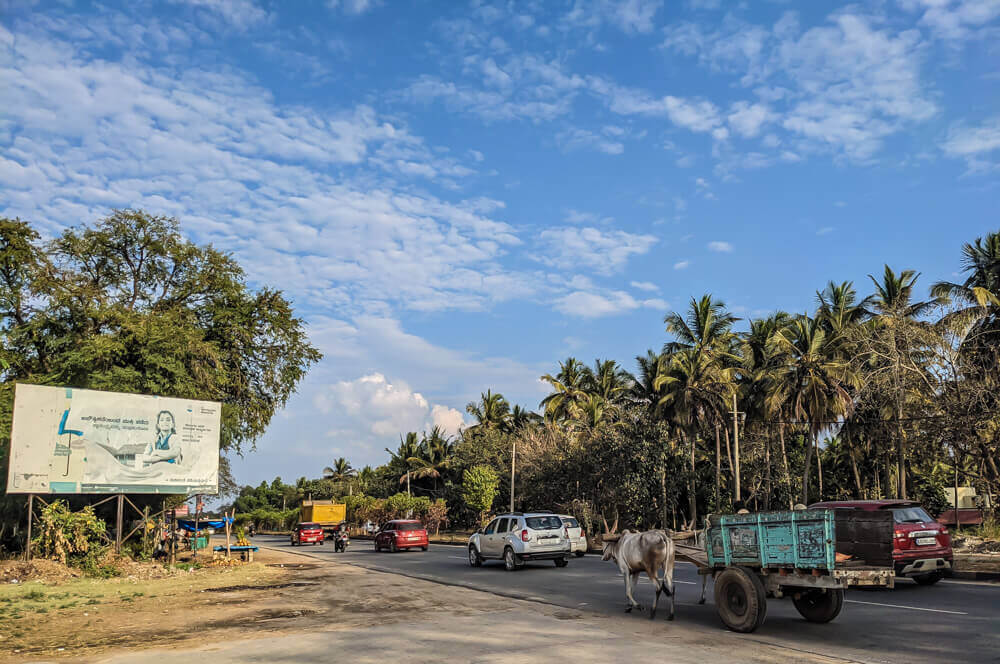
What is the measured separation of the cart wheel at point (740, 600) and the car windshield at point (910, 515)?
594 cm

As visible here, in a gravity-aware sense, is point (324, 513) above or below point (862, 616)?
below

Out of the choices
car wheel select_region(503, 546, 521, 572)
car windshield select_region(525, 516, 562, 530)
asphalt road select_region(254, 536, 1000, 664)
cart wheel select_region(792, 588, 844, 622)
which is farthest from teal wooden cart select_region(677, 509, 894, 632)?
car wheel select_region(503, 546, 521, 572)

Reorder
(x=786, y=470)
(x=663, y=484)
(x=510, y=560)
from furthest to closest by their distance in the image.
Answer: (x=786, y=470) < (x=663, y=484) < (x=510, y=560)

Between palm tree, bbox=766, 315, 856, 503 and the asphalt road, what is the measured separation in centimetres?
2720

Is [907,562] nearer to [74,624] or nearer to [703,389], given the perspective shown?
[74,624]

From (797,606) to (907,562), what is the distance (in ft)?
14.9

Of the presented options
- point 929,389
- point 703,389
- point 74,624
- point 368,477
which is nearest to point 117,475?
point 74,624

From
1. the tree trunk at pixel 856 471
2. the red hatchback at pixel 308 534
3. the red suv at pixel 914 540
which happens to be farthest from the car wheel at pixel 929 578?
the red hatchback at pixel 308 534

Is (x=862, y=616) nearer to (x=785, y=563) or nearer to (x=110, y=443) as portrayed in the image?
(x=785, y=563)

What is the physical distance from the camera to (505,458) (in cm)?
5794

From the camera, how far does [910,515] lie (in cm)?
1495

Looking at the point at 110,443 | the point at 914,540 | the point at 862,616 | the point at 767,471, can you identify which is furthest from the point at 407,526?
the point at 862,616

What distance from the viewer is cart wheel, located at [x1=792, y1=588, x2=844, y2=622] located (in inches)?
431

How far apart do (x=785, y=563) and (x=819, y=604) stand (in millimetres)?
1655
